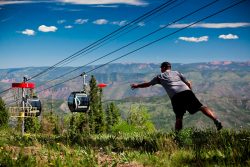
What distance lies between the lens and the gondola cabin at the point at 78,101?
110 ft

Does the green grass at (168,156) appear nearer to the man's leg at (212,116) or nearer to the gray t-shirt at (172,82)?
the man's leg at (212,116)

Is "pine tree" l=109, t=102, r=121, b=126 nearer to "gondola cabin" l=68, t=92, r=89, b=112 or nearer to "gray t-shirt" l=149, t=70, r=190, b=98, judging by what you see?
"gondola cabin" l=68, t=92, r=89, b=112

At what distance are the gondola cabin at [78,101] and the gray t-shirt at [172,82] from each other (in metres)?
22.5

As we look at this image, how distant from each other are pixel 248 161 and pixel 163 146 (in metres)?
3.17

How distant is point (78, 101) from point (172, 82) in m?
23.1

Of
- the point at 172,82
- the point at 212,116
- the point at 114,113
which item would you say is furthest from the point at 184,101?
the point at 114,113

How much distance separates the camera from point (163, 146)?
909cm

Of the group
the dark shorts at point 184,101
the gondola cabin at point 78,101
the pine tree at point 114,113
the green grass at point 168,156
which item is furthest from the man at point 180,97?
the pine tree at point 114,113

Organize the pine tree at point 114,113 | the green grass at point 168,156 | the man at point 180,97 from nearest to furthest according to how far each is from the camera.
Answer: the green grass at point 168,156
the man at point 180,97
the pine tree at point 114,113

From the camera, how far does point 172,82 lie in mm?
11273

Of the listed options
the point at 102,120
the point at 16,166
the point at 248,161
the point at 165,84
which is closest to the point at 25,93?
the point at 165,84

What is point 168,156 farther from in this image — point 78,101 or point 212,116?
point 78,101

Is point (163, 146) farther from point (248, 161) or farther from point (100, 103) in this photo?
point (100, 103)

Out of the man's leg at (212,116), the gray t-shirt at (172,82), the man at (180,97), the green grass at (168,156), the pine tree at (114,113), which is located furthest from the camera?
the pine tree at (114,113)
